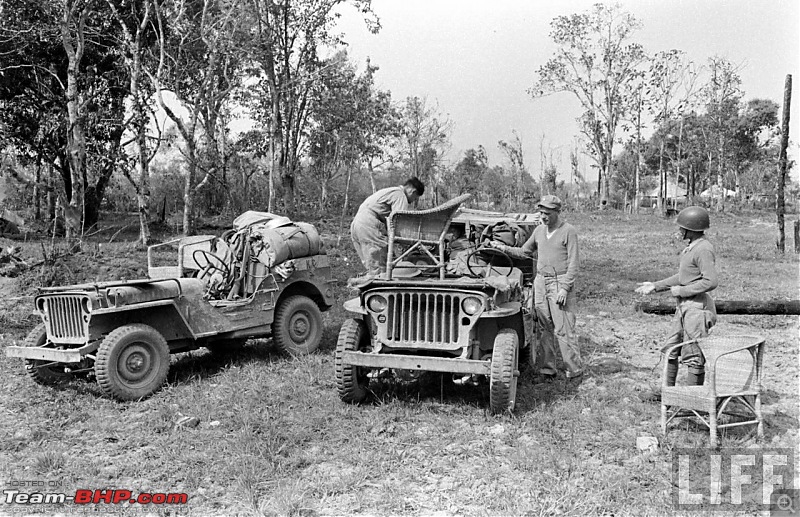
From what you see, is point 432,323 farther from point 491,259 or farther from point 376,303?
point 491,259

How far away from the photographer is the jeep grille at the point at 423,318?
18.5ft

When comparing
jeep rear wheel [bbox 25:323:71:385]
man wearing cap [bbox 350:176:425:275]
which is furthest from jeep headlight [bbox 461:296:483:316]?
jeep rear wheel [bbox 25:323:71:385]

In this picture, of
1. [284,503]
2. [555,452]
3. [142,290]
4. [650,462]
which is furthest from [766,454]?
[142,290]

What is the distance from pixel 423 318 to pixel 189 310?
2821mm

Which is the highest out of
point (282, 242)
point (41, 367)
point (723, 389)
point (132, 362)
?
point (282, 242)

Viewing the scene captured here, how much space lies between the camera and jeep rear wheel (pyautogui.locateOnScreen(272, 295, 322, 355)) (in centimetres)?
796

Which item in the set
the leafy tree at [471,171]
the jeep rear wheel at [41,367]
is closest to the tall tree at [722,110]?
the leafy tree at [471,171]

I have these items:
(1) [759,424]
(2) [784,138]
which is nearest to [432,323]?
(1) [759,424]

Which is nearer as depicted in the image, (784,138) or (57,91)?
(784,138)

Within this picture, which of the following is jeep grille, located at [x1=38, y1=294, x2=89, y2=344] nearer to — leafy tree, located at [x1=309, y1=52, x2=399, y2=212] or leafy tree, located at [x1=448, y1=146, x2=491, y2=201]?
leafy tree, located at [x1=309, y1=52, x2=399, y2=212]

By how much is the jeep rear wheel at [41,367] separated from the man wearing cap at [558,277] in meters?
5.17

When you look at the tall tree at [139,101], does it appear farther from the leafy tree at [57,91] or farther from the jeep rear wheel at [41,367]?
the jeep rear wheel at [41,367]

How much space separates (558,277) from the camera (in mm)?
6543

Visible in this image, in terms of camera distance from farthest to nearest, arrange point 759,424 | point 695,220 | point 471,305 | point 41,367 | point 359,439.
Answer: point 41,367
point 471,305
point 695,220
point 359,439
point 759,424
